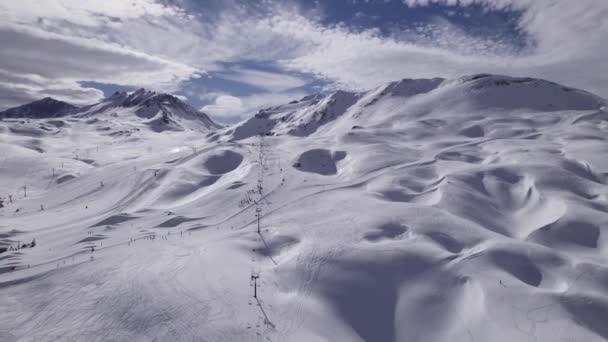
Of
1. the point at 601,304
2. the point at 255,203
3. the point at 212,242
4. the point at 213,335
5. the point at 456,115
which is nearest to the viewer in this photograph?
the point at 213,335

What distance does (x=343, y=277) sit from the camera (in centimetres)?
1509

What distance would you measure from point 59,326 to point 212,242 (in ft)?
27.6

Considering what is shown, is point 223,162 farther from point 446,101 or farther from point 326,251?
point 446,101

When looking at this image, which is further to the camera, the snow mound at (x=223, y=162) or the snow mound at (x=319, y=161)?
the snow mound at (x=223, y=162)

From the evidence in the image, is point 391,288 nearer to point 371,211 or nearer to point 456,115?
point 371,211

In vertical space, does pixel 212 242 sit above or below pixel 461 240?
below

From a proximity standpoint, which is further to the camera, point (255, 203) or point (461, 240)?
point (255, 203)

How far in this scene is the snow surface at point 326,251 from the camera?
40.0 feet

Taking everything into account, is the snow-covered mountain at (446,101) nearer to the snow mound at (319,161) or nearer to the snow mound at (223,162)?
the snow mound at (319,161)

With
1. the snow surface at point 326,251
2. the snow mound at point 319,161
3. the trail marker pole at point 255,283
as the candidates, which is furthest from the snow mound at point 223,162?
the trail marker pole at point 255,283

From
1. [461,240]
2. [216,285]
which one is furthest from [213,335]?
[461,240]

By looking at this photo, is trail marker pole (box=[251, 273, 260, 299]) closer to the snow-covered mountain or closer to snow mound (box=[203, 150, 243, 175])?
snow mound (box=[203, 150, 243, 175])

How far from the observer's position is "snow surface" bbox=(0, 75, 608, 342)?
12.2m

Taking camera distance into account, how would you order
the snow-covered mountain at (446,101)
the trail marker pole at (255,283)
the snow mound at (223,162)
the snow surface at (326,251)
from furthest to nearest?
the snow-covered mountain at (446,101) < the snow mound at (223,162) < the trail marker pole at (255,283) < the snow surface at (326,251)
